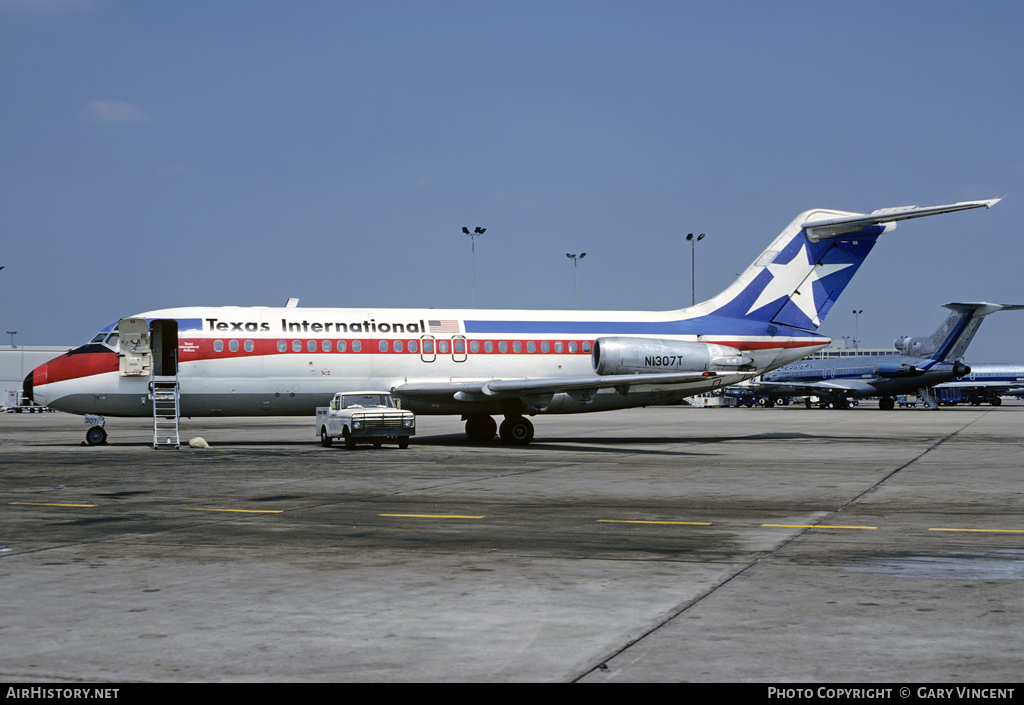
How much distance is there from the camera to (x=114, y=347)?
2945 centimetres

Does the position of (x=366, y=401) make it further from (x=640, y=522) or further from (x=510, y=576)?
(x=510, y=576)

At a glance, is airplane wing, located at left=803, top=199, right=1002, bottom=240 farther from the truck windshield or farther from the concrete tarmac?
the truck windshield

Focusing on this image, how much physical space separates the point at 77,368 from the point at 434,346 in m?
11.1

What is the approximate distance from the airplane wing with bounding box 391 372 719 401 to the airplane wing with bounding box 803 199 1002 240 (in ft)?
25.5

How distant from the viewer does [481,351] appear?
32.2 meters

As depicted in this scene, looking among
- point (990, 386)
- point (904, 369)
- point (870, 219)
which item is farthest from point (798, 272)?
point (990, 386)

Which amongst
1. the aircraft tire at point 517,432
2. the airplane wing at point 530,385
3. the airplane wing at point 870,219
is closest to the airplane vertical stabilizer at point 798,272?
the airplane wing at point 870,219

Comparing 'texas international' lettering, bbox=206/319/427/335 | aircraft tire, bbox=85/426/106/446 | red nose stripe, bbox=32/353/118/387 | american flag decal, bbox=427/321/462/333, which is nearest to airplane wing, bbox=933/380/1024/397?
american flag decal, bbox=427/321/462/333

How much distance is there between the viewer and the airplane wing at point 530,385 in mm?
29281

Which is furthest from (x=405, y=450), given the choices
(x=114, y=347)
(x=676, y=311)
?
(x=676, y=311)

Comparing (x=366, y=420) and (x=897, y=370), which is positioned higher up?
(x=366, y=420)

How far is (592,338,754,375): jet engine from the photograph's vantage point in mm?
31609

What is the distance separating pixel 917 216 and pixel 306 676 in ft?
102

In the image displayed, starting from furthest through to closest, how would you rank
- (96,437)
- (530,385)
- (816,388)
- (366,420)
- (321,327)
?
(816,388), (321,327), (96,437), (530,385), (366,420)
